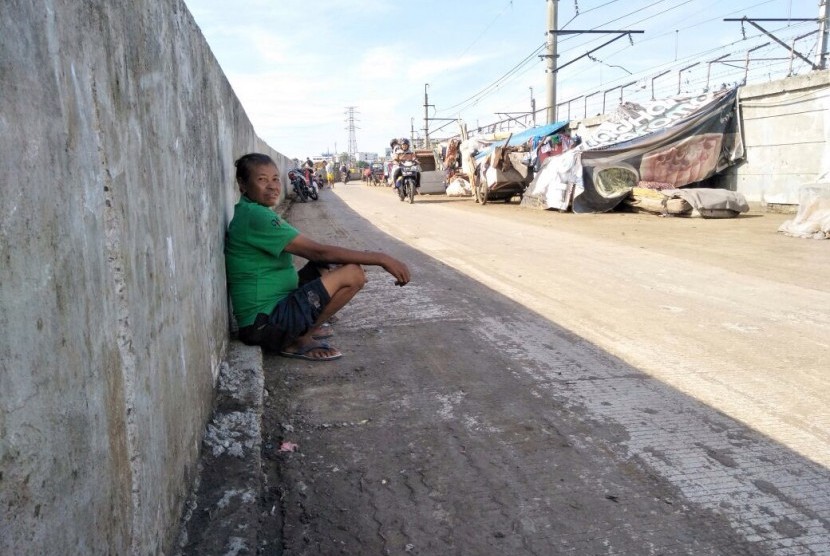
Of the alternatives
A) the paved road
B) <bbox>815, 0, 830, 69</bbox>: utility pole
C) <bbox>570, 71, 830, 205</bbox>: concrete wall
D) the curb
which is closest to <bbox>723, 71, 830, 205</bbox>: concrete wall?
<bbox>570, 71, 830, 205</bbox>: concrete wall

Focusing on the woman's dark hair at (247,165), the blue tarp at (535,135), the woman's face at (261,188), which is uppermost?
the blue tarp at (535,135)

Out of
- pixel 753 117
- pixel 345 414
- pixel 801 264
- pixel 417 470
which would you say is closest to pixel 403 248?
pixel 801 264

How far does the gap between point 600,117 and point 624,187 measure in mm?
5324

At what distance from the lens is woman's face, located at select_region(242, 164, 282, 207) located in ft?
12.0

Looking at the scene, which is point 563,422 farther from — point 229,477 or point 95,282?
point 95,282

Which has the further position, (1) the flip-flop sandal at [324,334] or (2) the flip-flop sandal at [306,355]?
(1) the flip-flop sandal at [324,334]

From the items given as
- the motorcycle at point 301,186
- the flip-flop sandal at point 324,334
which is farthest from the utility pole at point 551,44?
the flip-flop sandal at point 324,334

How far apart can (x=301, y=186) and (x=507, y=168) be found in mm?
8229

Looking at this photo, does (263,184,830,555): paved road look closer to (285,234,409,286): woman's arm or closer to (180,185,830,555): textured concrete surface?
(180,185,830,555): textured concrete surface

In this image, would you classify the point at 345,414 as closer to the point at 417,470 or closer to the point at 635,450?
the point at 417,470

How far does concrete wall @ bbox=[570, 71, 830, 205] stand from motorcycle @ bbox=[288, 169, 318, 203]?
14050 mm

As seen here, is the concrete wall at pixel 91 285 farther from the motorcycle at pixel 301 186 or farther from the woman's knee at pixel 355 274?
the motorcycle at pixel 301 186

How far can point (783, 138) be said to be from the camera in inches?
510

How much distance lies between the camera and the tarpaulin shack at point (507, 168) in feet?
60.0
